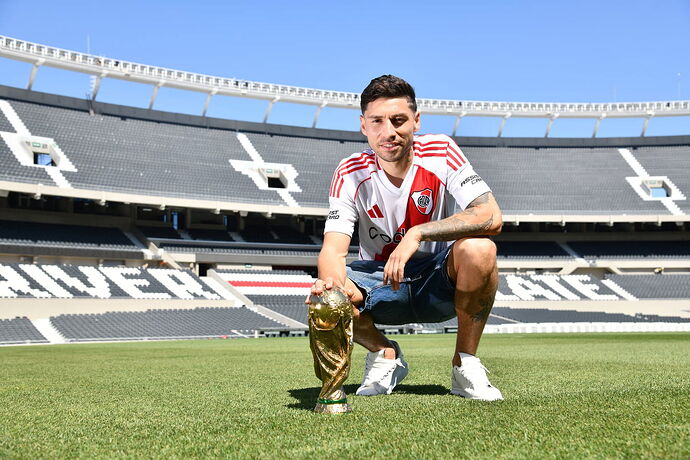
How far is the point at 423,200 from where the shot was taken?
3.96 metres

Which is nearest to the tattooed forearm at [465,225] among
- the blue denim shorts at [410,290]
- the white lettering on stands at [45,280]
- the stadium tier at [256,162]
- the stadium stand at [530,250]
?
the blue denim shorts at [410,290]

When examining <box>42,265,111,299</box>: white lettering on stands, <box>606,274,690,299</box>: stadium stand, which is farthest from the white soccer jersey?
<box>606,274,690,299</box>: stadium stand

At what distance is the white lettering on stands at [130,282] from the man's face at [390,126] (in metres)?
26.1

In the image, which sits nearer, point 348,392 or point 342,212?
point 342,212

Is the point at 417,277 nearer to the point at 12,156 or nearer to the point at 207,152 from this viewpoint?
the point at 12,156

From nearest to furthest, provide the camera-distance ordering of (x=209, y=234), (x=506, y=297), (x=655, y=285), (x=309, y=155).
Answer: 1. (x=506, y=297)
2. (x=655, y=285)
3. (x=209, y=234)
4. (x=309, y=155)

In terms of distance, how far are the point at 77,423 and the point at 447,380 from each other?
292cm

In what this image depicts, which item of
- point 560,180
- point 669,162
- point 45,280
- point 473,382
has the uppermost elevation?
point 669,162

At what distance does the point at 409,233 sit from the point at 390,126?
663 millimetres

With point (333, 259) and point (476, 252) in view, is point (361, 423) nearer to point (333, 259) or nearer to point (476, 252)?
point (333, 259)

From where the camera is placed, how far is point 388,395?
4039mm

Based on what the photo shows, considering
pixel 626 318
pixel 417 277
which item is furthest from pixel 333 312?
pixel 626 318

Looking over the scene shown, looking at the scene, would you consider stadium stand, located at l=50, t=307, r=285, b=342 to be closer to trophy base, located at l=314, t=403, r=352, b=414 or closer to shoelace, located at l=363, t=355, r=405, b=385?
shoelace, located at l=363, t=355, r=405, b=385

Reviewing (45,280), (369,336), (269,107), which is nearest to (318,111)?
(269,107)
